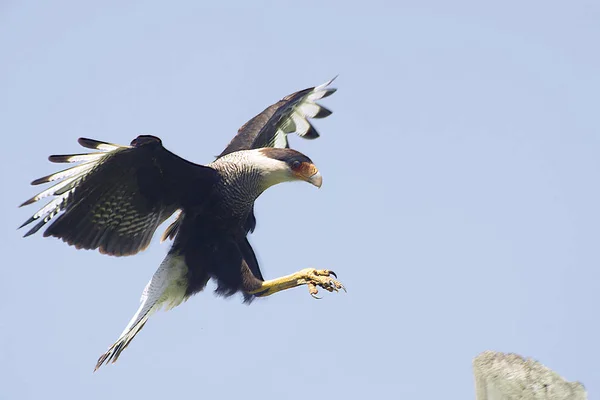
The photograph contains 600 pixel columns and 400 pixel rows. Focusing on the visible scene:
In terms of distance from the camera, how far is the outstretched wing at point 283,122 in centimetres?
809

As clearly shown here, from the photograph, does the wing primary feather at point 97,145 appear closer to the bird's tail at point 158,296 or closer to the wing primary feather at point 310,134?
the bird's tail at point 158,296

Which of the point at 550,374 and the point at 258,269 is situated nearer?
the point at 550,374

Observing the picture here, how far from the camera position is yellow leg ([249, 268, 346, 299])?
671 cm

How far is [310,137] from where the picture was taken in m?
8.75

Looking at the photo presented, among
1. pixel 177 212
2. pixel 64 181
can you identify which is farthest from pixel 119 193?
pixel 177 212

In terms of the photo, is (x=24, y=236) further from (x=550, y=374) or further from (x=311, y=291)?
(x=550, y=374)

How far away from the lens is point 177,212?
23.2 ft

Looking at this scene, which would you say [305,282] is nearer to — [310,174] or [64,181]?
[310,174]

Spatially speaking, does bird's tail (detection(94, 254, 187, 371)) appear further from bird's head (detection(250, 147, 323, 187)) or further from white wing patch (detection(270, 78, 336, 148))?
white wing patch (detection(270, 78, 336, 148))

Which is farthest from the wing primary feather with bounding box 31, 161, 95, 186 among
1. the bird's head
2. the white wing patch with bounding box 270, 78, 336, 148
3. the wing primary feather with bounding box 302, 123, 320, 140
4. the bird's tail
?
the wing primary feather with bounding box 302, 123, 320, 140

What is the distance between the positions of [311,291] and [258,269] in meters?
0.67

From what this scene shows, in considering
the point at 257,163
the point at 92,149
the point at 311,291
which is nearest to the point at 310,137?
the point at 257,163

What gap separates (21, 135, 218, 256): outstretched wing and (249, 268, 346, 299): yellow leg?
2.88 ft

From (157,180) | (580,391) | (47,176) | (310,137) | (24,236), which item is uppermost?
(310,137)
